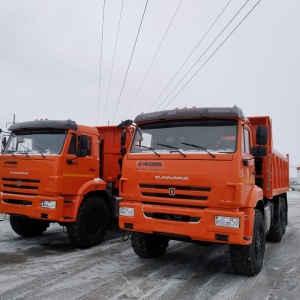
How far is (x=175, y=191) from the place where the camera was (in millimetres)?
5562

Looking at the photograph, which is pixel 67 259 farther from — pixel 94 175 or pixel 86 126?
pixel 86 126

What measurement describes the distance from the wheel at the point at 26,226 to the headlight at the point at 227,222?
17.6 feet

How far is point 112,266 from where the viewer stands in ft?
21.0

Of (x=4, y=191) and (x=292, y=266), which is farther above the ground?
(x=4, y=191)

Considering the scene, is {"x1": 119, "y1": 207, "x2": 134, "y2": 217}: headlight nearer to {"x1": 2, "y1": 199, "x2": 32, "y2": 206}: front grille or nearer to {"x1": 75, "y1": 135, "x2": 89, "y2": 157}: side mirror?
{"x1": 75, "y1": 135, "x2": 89, "y2": 157}: side mirror

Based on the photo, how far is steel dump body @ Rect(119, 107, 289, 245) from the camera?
524 cm

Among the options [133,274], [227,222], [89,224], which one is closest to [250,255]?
[227,222]

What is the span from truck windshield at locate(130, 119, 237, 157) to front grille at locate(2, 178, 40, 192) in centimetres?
265

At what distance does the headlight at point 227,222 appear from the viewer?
16.9 feet

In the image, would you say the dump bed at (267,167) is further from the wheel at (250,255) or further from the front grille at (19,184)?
the front grille at (19,184)

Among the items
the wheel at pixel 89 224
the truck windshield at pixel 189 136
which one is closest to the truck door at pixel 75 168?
the wheel at pixel 89 224

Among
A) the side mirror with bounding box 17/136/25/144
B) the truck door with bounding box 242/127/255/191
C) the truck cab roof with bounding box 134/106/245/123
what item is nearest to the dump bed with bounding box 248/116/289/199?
the truck door with bounding box 242/127/255/191

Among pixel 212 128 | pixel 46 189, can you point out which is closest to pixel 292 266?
pixel 212 128

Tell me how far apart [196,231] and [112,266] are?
1960mm
